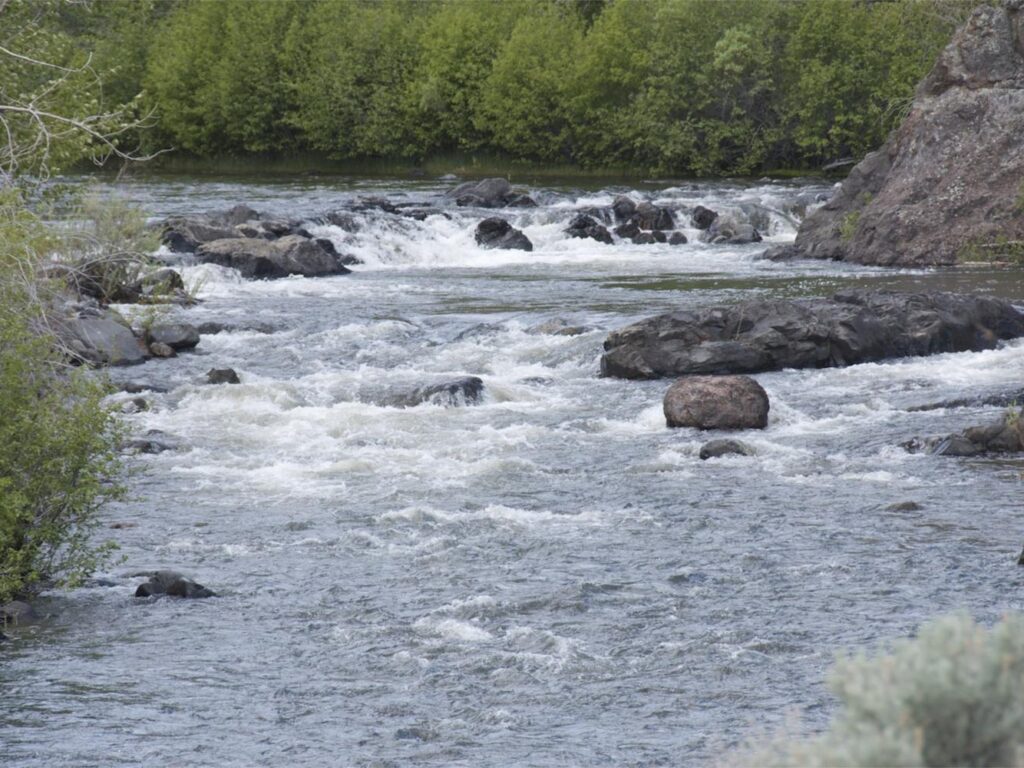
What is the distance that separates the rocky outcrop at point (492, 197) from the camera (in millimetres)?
43344

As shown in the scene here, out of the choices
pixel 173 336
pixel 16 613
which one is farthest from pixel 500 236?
pixel 16 613

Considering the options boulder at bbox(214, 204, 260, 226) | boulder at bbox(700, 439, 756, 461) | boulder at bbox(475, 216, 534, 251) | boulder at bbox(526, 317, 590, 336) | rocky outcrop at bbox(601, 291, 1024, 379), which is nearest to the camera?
boulder at bbox(700, 439, 756, 461)

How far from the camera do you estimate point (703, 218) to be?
3900cm

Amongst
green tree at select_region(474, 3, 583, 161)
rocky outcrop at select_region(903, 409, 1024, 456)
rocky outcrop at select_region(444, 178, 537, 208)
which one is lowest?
rocky outcrop at select_region(903, 409, 1024, 456)

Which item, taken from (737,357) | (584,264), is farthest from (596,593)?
(584,264)

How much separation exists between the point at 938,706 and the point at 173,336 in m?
20.0

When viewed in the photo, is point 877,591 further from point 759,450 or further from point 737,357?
point 737,357

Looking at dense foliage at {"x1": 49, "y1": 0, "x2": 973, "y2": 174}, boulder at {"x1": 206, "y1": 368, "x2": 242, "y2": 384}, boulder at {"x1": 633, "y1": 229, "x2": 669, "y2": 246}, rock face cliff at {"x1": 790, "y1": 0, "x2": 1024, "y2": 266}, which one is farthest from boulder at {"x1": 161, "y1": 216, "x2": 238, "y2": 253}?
dense foliage at {"x1": 49, "y1": 0, "x2": 973, "y2": 174}

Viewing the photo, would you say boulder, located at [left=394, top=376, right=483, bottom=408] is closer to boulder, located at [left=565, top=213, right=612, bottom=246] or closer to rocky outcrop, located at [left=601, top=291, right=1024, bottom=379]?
rocky outcrop, located at [left=601, top=291, right=1024, bottom=379]

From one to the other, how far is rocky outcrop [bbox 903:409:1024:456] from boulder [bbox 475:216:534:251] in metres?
20.6

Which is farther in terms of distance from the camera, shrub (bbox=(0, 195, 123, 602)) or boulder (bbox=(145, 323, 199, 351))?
boulder (bbox=(145, 323, 199, 351))

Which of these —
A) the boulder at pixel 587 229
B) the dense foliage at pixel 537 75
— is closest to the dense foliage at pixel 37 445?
the boulder at pixel 587 229

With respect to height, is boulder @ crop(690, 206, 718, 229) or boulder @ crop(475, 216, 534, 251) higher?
boulder @ crop(690, 206, 718, 229)

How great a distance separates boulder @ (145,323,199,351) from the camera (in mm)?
22734
